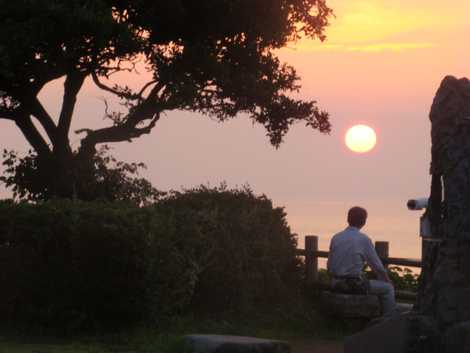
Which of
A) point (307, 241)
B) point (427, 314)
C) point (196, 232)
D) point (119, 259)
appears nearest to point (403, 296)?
point (307, 241)

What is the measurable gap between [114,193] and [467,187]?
1778 cm

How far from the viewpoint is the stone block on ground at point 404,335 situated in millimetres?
12000

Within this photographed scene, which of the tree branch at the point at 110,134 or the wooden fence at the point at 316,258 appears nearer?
the wooden fence at the point at 316,258

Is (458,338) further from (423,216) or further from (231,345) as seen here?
(231,345)

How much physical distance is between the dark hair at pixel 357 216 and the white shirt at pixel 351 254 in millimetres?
88

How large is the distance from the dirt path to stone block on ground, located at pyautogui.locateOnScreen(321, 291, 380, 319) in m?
0.62

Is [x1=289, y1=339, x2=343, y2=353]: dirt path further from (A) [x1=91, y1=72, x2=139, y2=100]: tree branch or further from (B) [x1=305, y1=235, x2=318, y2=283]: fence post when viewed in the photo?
(A) [x1=91, y1=72, x2=139, y2=100]: tree branch

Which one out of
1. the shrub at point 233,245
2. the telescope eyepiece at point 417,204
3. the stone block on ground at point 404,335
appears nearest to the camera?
the stone block on ground at point 404,335

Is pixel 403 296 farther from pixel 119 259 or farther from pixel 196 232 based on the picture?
pixel 119 259

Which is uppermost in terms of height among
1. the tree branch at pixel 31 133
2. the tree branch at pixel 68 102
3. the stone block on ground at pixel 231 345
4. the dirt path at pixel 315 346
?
the tree branch at pixel 68 102

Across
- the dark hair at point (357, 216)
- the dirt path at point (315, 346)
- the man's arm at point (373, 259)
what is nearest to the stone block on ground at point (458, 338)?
the man's arm at point (373, 259)

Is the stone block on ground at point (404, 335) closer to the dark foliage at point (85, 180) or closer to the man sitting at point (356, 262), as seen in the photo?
the man sitting at point (356, 262)

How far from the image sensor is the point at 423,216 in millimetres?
12734

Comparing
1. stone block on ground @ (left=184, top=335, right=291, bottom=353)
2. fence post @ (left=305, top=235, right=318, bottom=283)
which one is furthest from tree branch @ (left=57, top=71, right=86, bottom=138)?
stone block on ground @ (left=184, top=335, right=291, bottom=353)
